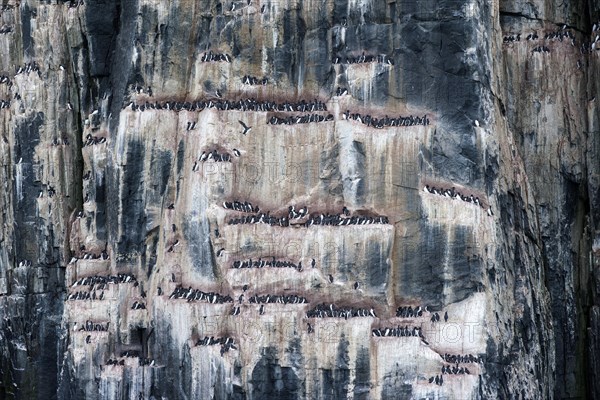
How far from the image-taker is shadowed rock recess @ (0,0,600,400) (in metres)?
53.4

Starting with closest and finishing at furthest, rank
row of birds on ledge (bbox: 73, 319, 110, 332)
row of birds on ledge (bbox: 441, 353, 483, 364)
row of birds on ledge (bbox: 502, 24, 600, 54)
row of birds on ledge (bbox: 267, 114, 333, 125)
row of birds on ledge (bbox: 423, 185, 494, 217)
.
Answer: row of birds on ledge (bbox: 441, 353, 483, 364)
row of birds on ledge (bbox: 423, 185, 494, 217)
row of birds on ledge (bbox: 267, 114, 333, 125)
row of birds on ledge (bbox: 73, 319, 110, 332)
row of birds on ledge (bbox: 502, 24, 600, 54)

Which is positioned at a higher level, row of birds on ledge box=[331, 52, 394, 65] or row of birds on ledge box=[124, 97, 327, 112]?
row of birds on ledge box=[331, 52, 394, 65]

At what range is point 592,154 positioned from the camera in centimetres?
5850

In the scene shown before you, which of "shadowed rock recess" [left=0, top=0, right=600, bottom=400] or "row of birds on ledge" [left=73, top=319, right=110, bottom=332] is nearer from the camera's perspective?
"shadowed rock recess" [left=0, top=0, right=600, bottom=400]

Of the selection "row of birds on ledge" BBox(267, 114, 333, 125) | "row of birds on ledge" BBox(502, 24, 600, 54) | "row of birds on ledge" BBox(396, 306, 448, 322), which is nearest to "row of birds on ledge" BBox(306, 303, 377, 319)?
"row of birds on ledge" BBox(396, 306, 448, 322)

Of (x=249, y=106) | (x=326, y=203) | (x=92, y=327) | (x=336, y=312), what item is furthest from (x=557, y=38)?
(x=92, y=327)

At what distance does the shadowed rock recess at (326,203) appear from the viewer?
5344 centimetres

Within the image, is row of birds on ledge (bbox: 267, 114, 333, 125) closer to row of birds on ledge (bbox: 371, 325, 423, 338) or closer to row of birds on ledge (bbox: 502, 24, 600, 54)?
row of birds on ledge (bbox: 371, 325, 423, 338)

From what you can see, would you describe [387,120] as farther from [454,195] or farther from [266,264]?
[266,264]

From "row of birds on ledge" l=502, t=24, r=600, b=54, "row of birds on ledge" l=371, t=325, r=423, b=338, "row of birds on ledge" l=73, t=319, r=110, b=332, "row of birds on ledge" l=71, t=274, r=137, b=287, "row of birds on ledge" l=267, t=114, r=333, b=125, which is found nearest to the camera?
"row of birds on ledge" l=371, t=325, r=423, b=338

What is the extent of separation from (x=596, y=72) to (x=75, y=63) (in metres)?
21.0

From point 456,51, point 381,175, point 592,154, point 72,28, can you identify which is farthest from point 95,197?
point 592,154

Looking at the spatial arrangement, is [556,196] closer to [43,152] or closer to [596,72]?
[596,72]

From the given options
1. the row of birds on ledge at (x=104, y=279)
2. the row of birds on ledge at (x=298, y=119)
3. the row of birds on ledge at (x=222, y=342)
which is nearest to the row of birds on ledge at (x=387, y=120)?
the row of birds on ledge at (x=298, y=119)
